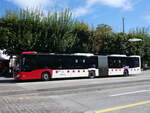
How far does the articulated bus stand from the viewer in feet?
57.0

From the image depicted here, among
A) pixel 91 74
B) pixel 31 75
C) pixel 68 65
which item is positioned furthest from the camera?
pixel 91 74

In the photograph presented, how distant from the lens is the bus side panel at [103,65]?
2206 cm

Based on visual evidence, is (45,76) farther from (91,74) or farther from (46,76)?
(91,74)

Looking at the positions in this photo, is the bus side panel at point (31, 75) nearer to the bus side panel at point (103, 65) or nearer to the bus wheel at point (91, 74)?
the bus wheel at point (91, 74)

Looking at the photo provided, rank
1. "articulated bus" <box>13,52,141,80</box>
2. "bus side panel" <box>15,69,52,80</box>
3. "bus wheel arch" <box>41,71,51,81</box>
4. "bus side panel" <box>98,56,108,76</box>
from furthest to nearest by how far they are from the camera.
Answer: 1. "bus side panel" <box>98,56,108,76</box>
2. "bus wheel arch" <box>41,71,51,81</box>
3. "articulated bus" <box>13,52,141,80</box>
4. "bus side panel" <box>15,69,52,80</box>

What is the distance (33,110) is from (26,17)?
21213 millimetres

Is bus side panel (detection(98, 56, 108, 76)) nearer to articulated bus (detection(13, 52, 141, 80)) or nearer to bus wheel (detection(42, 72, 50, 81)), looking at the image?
articulated bus (detection(13, 52, 141, 80))

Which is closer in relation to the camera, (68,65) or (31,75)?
(31,75)

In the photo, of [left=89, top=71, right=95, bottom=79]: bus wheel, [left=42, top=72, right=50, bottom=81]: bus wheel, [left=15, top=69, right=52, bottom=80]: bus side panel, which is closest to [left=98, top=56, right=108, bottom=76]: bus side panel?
[left=89, top=71, right=95, bottom=79]: bus wheel

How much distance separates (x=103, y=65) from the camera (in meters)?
22.2

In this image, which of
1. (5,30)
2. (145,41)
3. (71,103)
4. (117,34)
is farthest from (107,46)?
(71,103)

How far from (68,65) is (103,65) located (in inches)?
188

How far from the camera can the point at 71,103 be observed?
8.01 m

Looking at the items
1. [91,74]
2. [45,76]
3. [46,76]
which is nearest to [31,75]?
[45,76]
